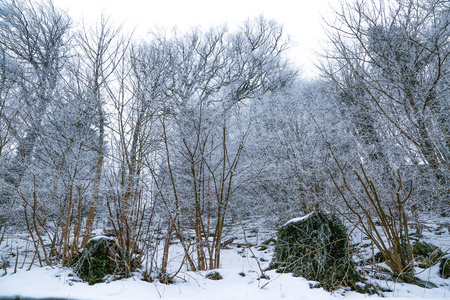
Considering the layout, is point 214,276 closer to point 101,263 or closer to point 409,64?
point 101,263

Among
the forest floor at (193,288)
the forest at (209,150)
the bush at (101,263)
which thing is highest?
the forest at (209,150)

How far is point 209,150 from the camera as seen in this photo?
469cm

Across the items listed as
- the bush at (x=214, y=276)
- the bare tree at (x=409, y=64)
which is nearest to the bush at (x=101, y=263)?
the bush at (x=214, y=276)

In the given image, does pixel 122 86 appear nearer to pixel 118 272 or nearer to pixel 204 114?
pixel 204 114

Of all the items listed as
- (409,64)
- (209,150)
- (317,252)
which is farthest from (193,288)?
(409,64)

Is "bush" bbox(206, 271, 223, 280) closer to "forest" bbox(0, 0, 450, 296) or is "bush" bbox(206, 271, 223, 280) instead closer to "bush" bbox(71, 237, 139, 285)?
"forest" bbox(0, 0, 450, 296)

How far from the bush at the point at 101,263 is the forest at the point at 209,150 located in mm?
115

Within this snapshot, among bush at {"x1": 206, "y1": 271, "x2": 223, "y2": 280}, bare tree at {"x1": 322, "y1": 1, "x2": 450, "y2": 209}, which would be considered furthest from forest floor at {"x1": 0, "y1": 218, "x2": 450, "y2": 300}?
bare tree at {"x1": 322, "y1": 1, "x2": 450, "y2": 209}

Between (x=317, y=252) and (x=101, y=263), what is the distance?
268 centimetres

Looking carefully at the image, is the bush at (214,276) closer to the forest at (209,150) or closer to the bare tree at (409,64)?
the forest at (209,150)

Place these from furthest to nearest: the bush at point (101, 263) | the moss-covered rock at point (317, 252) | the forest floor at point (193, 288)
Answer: the bush at point (101, 263) → the moss-covered rock at point (317, 252) → the forest floor at point (193, 288)

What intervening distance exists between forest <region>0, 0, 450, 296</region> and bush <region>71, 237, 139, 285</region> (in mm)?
115

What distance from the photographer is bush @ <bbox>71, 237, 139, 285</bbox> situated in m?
3.02

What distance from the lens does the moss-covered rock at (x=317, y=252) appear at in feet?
9.35
